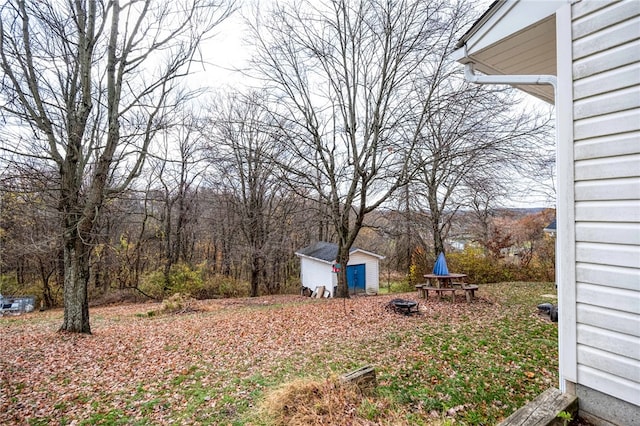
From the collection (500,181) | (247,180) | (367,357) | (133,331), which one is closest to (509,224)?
(500,181)

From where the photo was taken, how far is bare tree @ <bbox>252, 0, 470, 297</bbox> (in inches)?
342

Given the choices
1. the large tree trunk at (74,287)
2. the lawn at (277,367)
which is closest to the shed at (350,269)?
the lawn at (277,367)

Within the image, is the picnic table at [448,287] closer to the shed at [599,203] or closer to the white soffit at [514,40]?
the white soffit at [514,40]

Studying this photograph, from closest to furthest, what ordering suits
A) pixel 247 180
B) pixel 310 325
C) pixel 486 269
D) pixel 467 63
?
pixel 467 63 → pixel 310 325 → pixel 486 269 → pixel 247 180

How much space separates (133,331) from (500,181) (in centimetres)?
1250

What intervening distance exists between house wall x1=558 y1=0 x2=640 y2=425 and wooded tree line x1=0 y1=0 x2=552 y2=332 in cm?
635

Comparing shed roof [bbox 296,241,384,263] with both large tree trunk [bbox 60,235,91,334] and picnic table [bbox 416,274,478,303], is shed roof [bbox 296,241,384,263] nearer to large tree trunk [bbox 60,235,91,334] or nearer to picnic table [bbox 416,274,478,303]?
picnic table [bbox 416,274,478,303]

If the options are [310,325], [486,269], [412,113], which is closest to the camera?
[310,325]

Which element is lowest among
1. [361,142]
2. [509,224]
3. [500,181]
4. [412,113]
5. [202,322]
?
[202,322]

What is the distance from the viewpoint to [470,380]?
3783mm

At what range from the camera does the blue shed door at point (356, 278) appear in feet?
55.0

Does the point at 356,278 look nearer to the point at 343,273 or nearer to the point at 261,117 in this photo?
the point at 343,273

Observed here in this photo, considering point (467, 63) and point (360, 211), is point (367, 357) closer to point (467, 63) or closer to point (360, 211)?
point (467, 63)

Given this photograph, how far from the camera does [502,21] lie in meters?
2.71
